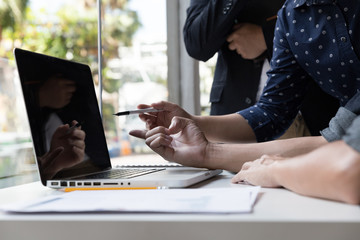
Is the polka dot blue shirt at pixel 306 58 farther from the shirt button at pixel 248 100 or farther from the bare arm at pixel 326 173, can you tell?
the bare arm at pixel 326 173

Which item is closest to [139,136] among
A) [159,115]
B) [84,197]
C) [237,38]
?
[159,115]

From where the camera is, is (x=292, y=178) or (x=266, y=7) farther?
(x=266, y=7)

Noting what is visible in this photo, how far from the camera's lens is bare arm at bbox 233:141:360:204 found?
19.4 inches

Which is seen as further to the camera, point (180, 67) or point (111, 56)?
point (111, 56)

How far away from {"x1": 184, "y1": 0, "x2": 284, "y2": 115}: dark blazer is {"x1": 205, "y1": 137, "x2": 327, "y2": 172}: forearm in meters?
0.67

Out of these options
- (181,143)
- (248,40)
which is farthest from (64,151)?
(248,40)

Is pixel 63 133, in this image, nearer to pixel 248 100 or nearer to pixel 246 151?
pixel 246 151

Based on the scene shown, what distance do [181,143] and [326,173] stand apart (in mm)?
569

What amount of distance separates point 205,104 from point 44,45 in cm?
110

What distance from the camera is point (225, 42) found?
1.72 m

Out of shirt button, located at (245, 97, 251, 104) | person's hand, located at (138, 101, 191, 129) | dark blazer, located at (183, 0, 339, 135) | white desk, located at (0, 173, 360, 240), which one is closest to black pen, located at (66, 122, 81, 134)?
person's hand, located at (138, 101, 191, 129)

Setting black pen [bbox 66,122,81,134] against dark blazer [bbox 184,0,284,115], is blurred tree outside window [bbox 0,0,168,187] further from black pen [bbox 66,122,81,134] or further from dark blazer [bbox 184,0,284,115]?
dark blazer [bbox 184,0,284,115]

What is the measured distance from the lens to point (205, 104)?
2422mm

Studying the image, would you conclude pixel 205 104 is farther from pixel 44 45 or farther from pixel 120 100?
pixel 44 45
